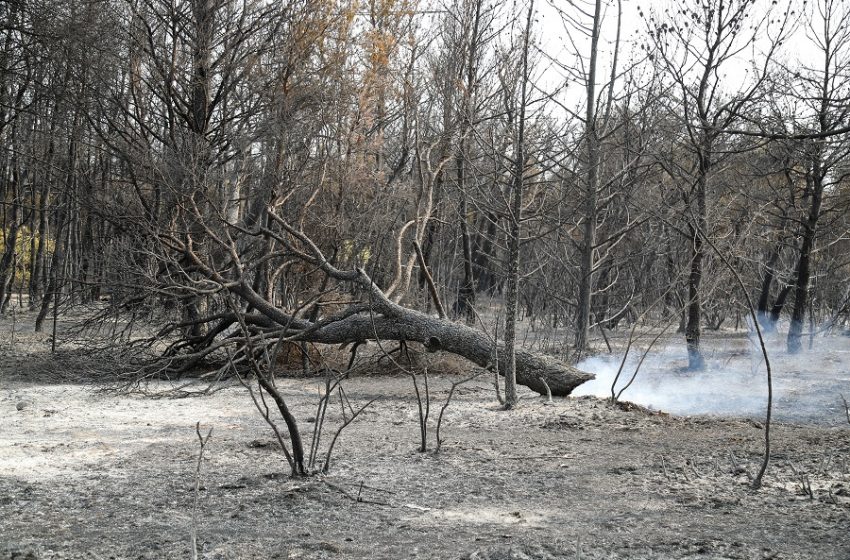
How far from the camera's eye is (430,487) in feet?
21.1

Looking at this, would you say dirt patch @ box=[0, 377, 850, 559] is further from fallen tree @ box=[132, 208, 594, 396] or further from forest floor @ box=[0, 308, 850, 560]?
fallen tree @ box=[132, 208, 594, 396]

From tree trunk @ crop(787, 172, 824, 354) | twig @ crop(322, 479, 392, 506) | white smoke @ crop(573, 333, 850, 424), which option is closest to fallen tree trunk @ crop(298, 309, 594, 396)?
white smoke @ crop(573, 333, 850, 424)

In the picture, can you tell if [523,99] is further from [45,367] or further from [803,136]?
[45,367]

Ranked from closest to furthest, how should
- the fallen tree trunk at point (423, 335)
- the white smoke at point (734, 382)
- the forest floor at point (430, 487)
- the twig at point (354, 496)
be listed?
the forest floor at point (430, 487) → the twig at point (354, 496) → the white smoke at point (734, 382) → the fallen tree trunk at point (423, 335)

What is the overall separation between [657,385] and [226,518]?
30.5 ft

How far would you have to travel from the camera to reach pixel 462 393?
11703mm

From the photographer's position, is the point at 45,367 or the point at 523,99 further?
the point at 45,367

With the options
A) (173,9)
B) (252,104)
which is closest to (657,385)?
(252,104)

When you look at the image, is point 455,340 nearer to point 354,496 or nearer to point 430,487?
point 430,487

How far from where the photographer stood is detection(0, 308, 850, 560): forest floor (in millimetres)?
4922

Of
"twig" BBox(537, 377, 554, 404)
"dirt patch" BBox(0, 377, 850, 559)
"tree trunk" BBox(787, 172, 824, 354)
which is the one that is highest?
"tree trunk" BBox(787, 172, 824, 354)

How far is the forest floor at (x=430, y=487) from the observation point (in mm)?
4922

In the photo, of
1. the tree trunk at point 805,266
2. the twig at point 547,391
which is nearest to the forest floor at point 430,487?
the twig at point 547,391

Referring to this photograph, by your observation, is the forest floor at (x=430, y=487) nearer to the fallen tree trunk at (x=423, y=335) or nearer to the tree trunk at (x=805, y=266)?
the fallen tree trunk at (x=423, y=335)
